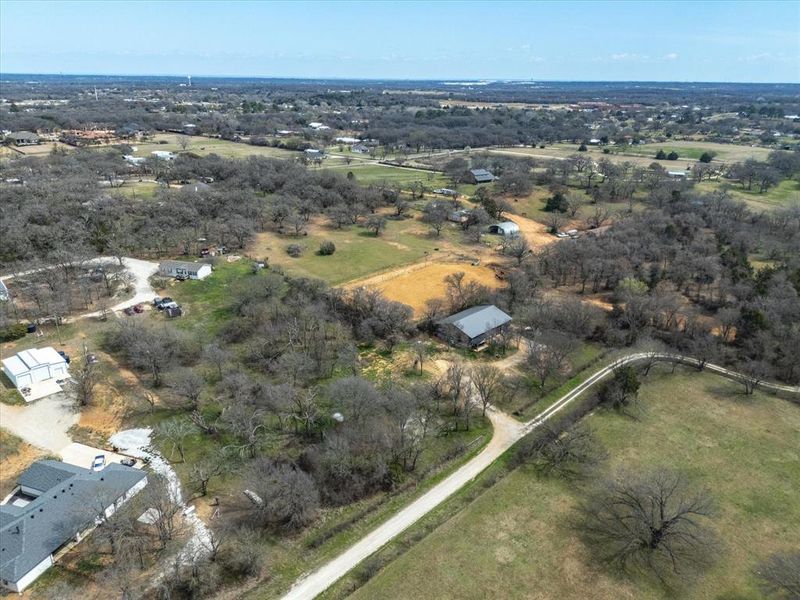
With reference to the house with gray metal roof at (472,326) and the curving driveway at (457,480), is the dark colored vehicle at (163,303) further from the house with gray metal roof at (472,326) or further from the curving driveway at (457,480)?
the curving driveway at (457,480)

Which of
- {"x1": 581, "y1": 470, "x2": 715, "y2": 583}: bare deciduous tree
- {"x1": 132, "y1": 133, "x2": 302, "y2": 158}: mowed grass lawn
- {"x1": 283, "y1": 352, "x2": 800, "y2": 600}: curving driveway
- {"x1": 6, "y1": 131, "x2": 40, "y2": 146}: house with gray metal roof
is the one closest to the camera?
{"x1": 283, "y1": 352, "x2": 800, "y2": 600}: curving driveway

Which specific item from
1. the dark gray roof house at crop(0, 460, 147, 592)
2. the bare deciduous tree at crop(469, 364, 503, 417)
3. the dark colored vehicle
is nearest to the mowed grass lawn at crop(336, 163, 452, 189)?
the dark colored vehicle

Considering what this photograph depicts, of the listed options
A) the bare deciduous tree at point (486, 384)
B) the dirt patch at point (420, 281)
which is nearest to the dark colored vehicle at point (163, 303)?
the dirt patch at point (420, 281)

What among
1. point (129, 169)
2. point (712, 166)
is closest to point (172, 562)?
point (129, 169)

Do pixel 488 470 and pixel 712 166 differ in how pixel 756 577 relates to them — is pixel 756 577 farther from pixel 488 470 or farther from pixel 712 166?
pixel 712 166

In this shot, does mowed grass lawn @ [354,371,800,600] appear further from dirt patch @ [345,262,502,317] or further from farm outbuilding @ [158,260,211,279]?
farm outbuilding @ [158,260,211,279]

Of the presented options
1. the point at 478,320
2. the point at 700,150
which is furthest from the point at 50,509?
the point at 700,150
